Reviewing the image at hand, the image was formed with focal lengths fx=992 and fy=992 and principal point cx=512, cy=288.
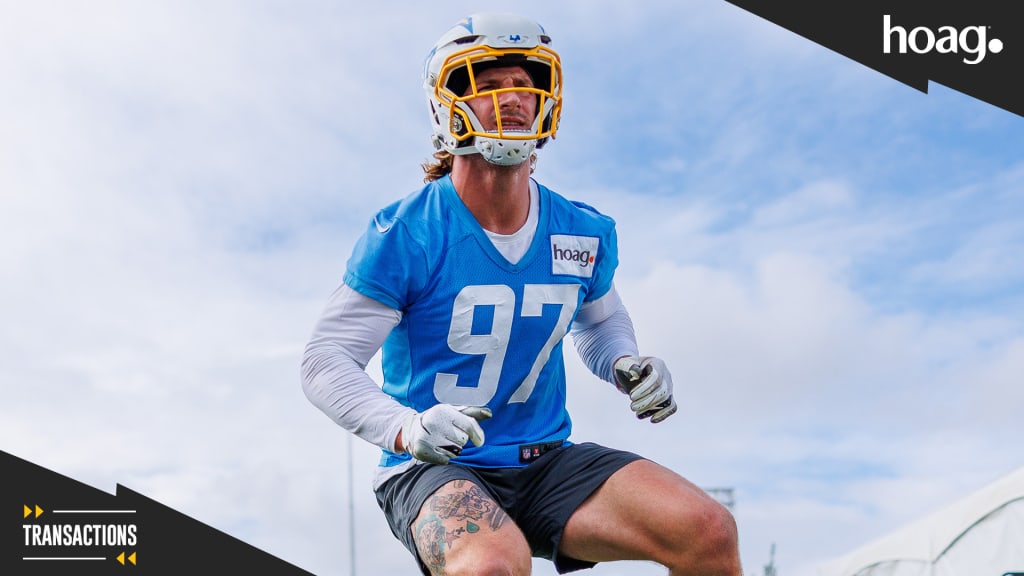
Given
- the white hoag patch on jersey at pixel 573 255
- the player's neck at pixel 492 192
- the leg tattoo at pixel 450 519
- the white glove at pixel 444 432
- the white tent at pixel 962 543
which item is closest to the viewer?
the white glove at pixel 444 432

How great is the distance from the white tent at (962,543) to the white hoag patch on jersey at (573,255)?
9.67 ft

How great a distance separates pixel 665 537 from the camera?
434 cm

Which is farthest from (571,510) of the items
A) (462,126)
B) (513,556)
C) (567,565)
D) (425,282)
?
(462,126)

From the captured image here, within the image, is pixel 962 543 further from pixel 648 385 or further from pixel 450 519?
pixel 450 519

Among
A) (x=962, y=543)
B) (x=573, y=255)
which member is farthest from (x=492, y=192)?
(x=962, y=543)

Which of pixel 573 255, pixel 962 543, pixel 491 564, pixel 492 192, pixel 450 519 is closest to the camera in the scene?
pixel 491 564

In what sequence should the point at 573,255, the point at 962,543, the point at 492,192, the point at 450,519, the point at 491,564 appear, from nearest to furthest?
the point at 491,564 < the point at 450,519 < the point at 492,192 < the point at 573,255 < the point at 962,543

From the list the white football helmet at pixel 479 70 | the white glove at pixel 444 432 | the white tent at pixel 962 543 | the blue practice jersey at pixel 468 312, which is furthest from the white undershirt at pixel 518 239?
the white tent at pixel 962 543

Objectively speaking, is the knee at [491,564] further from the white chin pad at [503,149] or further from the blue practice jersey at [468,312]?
the white chin pad at [503,149]

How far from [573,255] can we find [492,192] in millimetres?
544

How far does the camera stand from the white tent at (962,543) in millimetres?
6258

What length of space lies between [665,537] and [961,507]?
308 cm

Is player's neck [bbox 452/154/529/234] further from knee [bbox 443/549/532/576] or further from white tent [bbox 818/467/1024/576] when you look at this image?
white tent [bbox 818/467/1024/576]

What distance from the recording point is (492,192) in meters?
4.82
